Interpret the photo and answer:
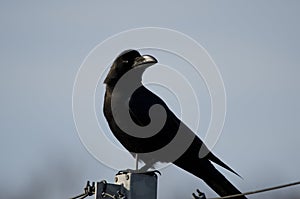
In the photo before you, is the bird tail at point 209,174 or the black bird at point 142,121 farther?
the black bird at point 142,121

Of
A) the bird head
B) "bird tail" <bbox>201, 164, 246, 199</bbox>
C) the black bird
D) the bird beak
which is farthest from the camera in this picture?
the bird head

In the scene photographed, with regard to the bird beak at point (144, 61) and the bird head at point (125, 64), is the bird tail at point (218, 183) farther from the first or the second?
the bird head at point (125, 64)

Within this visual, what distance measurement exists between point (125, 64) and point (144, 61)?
1.19 ft

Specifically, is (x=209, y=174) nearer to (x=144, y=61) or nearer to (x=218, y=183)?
(x=218, y=183)

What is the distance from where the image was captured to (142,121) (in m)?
9.75

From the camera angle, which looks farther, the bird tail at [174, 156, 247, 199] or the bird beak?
the bird beak

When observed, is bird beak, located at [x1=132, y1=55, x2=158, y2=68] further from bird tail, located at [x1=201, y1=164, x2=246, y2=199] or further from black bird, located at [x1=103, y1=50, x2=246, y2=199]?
bird tail, located at [x1=201, y1=164, x2=246, y2=199]

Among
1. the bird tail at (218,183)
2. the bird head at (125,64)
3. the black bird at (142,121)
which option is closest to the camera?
the bird tail at (218,183)

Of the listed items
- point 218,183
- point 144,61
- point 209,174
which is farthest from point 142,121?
point 218,183

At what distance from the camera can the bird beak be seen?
9555 mm

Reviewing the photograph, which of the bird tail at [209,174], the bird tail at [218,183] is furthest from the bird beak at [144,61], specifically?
the bird tail at [218,183]

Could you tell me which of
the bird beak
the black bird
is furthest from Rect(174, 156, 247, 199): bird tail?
the bird beak

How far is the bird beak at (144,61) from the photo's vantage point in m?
9.56

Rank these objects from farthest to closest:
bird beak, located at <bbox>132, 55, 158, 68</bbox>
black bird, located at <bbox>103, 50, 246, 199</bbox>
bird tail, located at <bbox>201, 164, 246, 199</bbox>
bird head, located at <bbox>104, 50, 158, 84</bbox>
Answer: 1. bird head, located at <bbox>104, 50, 158, 84</bbox>
2. bird beak, located at <bbox>132, 55, 158, 68</bbox>
3. black bird, located at <bbox>103, 50, 246, 199</bbox>
4. bird tail, located at <bbox>201, 164, 246, 199</bbox>
